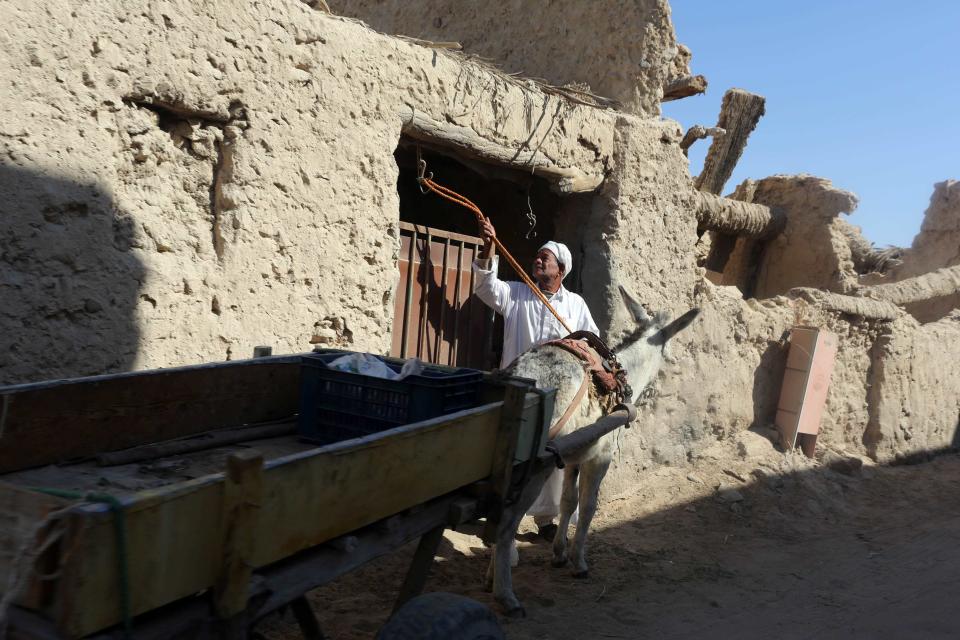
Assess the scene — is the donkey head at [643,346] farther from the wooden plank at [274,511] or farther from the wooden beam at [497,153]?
the wooden plank at [274,511]

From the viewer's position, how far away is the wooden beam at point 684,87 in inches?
267

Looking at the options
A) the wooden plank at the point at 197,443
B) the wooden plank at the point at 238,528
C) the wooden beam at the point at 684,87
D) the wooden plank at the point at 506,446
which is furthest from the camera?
the wooden beam at the point at 684,87

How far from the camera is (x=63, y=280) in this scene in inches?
125

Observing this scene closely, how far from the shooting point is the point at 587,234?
242 inches

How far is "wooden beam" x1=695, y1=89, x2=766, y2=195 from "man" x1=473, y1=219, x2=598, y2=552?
4.34 metres

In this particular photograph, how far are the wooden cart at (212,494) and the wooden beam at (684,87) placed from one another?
460 cm

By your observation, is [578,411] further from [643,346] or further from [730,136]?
[730,136]

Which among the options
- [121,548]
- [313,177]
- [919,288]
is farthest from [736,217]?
[121,548]

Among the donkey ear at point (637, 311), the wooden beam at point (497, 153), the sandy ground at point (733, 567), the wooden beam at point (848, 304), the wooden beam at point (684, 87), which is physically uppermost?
the wooden beam at point (684, 87)

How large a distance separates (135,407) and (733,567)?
13.1 feet

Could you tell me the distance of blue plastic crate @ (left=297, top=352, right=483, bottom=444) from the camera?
2.84 meters

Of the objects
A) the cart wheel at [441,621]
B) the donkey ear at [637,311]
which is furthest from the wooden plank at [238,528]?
the donkey ear at [637,311]

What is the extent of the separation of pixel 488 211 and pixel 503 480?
4.22 metres

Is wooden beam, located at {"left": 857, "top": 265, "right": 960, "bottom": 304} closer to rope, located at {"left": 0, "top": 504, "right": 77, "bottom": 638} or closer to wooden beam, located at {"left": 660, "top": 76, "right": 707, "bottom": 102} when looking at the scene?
wooden beam, located at {"left": 660, "top": 76, "right": 707, "bottom": 102}
